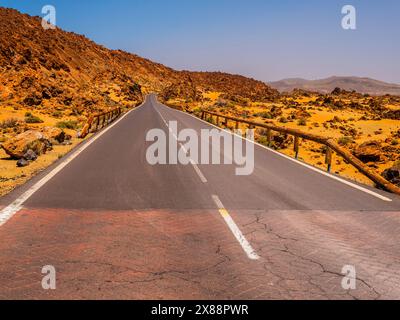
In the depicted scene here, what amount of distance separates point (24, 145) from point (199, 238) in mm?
10031

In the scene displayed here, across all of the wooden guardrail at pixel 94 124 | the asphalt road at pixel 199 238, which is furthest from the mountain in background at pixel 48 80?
the asphalt road at pixel 199 238

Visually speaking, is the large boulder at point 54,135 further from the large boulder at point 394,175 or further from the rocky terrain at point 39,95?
the large boulder at point 394,175

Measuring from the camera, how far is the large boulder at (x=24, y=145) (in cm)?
1326

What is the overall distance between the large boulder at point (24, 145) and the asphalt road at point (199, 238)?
13.5ft

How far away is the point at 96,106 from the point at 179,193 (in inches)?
1710

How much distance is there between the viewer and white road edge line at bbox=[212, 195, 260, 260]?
520cm

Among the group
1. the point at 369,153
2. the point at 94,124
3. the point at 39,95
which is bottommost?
the point at 369,153

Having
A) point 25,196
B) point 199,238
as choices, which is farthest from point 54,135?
point 199,238

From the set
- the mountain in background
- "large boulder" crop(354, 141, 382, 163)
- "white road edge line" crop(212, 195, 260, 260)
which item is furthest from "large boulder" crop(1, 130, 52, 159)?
the mountain in background

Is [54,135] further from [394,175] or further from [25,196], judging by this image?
[394,175]

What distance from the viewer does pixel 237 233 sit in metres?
6.01

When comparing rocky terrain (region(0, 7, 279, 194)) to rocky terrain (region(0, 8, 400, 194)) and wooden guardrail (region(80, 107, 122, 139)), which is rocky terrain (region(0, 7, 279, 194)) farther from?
wooden guardrail (region(80, 107, 122, 139))

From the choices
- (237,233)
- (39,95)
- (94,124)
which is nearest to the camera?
(237,233)
